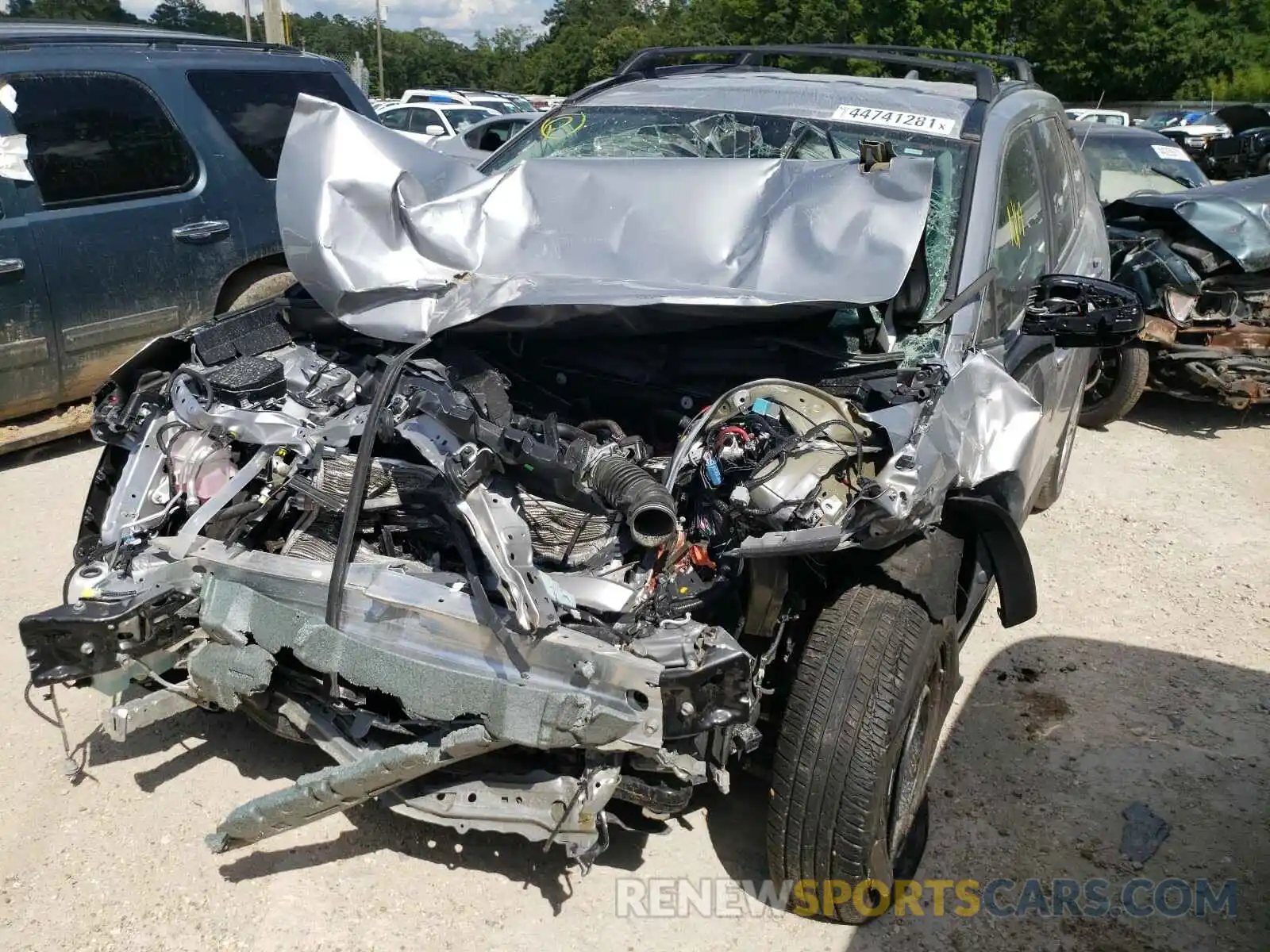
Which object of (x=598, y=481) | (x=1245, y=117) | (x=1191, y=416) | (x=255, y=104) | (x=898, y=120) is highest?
(x=898, y=120)

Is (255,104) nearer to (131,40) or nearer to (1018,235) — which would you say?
(131,40)

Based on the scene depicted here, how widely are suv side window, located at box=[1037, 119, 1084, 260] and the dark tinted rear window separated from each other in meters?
3.80

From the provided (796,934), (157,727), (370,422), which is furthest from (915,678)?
(157,727)

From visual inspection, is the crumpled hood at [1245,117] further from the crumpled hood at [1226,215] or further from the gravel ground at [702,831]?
the gravel ground at [702,831]

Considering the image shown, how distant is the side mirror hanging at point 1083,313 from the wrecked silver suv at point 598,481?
13 mm

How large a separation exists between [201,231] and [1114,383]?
5.44 meters

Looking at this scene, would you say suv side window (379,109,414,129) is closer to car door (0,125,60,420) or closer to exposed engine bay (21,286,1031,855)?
car door (0,125,60,420)

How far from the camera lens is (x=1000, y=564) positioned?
2.79 m

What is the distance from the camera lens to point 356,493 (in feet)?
8.32

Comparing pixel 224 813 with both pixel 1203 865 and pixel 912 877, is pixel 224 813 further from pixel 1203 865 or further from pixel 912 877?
pixel 1203 865

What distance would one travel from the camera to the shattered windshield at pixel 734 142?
3242 millimetres

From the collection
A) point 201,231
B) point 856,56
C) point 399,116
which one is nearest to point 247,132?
point 201,231

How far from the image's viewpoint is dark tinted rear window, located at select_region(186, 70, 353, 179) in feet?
18.4

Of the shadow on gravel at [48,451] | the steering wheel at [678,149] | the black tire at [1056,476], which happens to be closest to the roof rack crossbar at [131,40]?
the shadow on gravel at [48,451]
